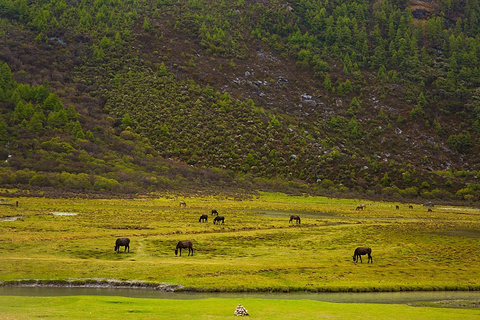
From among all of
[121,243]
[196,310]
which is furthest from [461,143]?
[196,310]

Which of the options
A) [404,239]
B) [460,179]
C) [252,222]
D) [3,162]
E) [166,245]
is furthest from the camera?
[460,179]

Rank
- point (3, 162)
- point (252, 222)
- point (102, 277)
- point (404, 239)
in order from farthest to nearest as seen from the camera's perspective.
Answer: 1. point (3, 162)
2. point (252, 222)
3. point (404, 239)
4. point (102, 277)

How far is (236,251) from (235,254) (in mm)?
1471

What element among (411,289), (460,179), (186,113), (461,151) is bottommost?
(411,289)

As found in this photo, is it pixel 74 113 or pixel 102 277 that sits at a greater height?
pixel 74 113

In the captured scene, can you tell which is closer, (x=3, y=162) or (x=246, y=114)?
(x=3, y=162)

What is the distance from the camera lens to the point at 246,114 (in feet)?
612

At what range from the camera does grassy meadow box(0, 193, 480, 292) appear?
37.6 m

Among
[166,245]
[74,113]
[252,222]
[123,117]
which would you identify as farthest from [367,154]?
[166,245]

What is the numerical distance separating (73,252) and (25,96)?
13818 centimetres

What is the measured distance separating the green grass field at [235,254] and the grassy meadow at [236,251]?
10 cm

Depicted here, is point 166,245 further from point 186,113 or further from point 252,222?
point 186,113

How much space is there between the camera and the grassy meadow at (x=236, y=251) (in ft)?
123

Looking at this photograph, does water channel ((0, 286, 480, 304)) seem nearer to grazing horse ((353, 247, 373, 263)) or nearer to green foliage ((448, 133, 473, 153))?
grazing horse ((353, 247, 373, 263))
